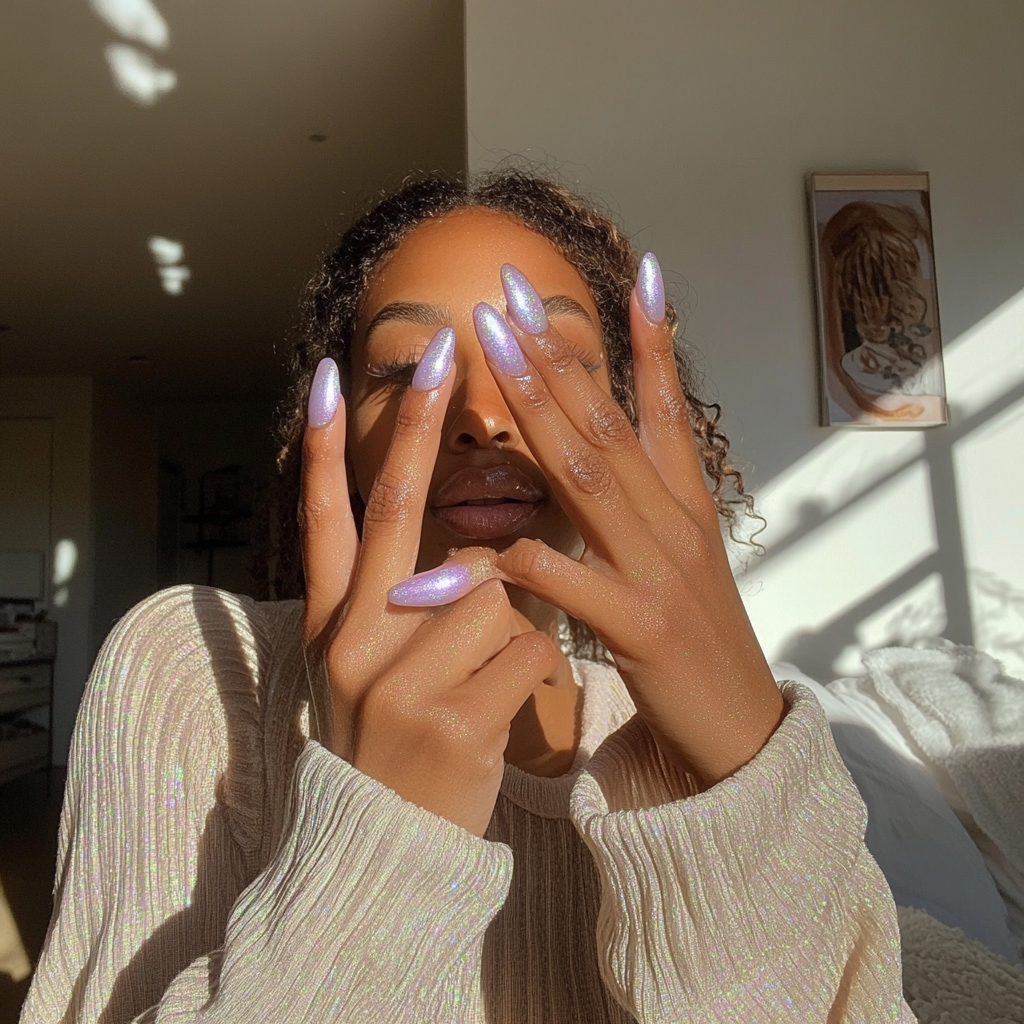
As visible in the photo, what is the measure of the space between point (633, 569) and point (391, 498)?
14cm

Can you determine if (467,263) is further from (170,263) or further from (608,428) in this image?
(170,263)

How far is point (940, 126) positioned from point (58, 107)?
2199 millimetres

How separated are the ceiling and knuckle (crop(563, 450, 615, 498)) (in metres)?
1.70

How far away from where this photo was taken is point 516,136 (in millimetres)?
1574

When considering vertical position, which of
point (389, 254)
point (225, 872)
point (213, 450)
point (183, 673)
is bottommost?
point (225, 872)

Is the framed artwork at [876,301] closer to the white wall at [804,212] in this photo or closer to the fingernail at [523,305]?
the white wall at [804,212]

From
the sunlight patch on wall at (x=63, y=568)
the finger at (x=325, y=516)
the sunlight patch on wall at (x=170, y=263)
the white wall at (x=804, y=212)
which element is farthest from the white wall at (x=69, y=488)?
the finger at (x=325, y=516)

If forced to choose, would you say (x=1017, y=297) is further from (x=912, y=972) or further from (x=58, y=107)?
(x=58, y=107)

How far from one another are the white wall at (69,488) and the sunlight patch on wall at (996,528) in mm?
4894

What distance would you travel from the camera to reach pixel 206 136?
7.26 ft

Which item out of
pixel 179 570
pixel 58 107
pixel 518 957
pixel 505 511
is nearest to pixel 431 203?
pixel 505 511

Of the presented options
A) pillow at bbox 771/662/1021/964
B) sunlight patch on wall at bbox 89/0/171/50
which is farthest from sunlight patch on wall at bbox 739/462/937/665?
sunlight patch on wall at bbox 89/0/171/50

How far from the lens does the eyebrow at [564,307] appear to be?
25.2 inches

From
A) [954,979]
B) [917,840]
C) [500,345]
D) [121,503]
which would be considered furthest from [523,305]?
[121,503]
